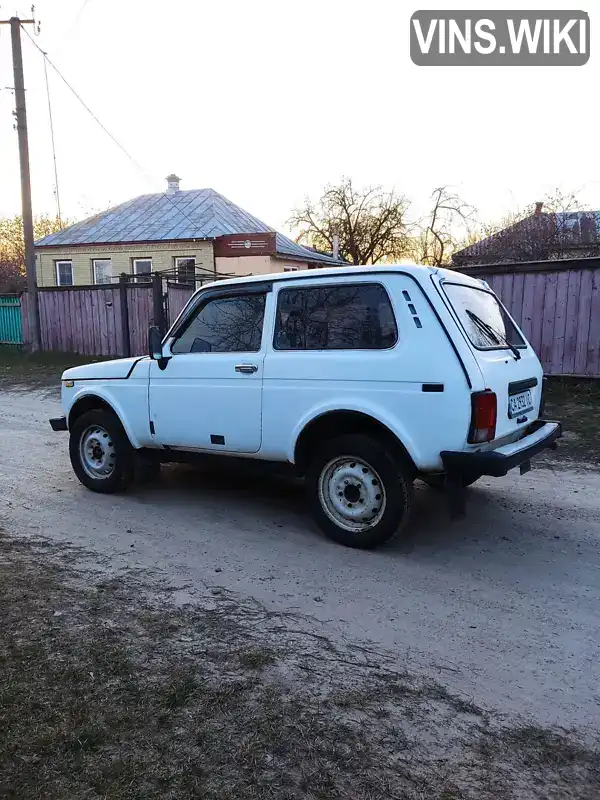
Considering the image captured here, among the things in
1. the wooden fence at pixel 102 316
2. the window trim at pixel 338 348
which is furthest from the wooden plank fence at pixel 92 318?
the window trim at pixel 338 348

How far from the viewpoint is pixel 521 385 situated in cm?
461

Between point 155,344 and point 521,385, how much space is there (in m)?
2.98

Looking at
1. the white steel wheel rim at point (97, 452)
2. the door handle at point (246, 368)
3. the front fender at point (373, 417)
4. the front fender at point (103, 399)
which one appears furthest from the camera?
the white steel wheel rim at point (97, 452)

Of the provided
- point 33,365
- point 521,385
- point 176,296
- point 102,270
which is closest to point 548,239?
point 176,296

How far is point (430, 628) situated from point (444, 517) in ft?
5.96

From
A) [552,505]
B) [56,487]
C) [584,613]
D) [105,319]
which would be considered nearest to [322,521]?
[584,613]

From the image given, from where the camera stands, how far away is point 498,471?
394cm

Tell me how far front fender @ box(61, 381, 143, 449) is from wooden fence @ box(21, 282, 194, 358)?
28.0 ft

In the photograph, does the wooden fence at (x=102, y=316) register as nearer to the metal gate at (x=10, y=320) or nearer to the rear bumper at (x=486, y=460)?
the metal gate at (x=10, y=320)

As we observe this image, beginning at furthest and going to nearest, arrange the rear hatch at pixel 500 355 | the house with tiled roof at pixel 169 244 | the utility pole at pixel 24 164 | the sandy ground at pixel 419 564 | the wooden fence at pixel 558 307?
1. the house with tiled roof at pixel 169 244
2. the utility pole at pixel 24 164
3. the wooden fence at pixel 558 307
4. the rear hatch at pixel 500 355
5. the sandy ground at pixel 419 564

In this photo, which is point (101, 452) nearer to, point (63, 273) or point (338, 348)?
point (338, 348)

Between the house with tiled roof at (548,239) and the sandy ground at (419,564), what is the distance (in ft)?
33.0

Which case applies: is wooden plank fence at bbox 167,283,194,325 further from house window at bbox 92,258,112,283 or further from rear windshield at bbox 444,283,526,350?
house window at bbox 92,258,112,283

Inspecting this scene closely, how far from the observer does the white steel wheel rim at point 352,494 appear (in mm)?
4375
